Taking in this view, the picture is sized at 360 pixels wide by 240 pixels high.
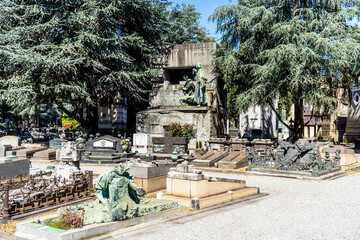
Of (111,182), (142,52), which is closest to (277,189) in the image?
(111,182)

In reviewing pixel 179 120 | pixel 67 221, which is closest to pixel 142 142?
pixel 179 120

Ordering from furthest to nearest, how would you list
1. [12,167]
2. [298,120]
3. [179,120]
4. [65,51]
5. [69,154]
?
1. [179,120]
2. [65,51]
3. [298,120]
4. [12,167]
5. [69,154]

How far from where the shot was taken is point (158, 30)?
2642 cm

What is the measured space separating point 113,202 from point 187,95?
54.7 feet

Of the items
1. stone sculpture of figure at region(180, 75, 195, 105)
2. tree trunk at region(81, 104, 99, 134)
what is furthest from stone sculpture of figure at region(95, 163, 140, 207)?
tree trunk at region(81, 104, 99, 134)

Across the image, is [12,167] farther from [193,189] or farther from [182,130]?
[182,130]

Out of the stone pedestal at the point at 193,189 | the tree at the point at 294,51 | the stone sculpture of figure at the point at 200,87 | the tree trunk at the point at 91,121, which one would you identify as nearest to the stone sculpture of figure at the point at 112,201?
the stone pedestal at the point at 193,189

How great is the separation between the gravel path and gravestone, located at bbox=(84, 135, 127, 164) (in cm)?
949

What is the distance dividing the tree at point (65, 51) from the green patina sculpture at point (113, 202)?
15.8 meters

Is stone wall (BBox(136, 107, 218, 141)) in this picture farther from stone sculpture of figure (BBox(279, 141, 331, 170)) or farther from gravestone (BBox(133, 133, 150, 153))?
stone sculpture of figure (BBox(279, 141, 331, 170))

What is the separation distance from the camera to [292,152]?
13.4 meters

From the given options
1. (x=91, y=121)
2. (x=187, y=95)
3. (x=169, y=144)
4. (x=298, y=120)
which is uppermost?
(x=187, y=95)

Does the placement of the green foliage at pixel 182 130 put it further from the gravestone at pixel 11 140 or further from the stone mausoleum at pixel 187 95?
the gravestone at pixel 11 140

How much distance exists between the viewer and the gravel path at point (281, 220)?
18.4 ft
